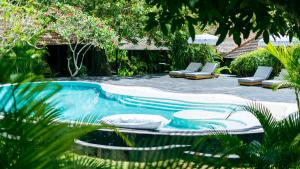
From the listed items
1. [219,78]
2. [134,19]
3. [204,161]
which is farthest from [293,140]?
[134,19]

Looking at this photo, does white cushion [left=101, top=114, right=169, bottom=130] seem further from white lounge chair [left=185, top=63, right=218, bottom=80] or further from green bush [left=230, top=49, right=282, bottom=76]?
green bush [left=230, top=49, right=282, bottom=76]

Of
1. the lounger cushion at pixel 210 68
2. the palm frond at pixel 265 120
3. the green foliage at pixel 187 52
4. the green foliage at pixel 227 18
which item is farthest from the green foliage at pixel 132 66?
the green foliage at pixel 227 18

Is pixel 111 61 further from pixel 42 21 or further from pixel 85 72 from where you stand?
pixel 42 21

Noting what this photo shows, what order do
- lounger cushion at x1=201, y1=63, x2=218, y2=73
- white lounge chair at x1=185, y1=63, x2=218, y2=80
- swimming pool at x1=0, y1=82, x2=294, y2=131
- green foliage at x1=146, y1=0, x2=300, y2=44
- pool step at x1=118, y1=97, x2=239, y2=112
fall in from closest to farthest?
1. green foliage at x1=146, y1=0, x2=300, y2=44
2. swimming pool at x1=0, y1=82, x2=294, y2=131
3. pool step at x1=118, y1=97, x2=239, y2=112
4. white lounge chair at x1=185, y1=63, x2=218, y2=80
5. lounger cushion at x1=201, y1=63, x2=218, y2=73

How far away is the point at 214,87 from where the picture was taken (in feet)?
64.5

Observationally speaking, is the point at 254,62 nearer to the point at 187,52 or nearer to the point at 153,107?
the point at 187,52

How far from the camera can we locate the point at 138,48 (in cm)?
2959

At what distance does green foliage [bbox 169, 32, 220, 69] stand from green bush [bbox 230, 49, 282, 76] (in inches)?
109

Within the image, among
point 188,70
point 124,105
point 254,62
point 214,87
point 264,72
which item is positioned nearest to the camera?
point 124,105

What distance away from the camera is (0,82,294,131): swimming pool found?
12.5 metres

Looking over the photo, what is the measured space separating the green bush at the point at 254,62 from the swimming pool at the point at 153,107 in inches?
286

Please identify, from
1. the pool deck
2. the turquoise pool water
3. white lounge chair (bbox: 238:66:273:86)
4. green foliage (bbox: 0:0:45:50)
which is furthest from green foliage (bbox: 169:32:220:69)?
green foliage (bbox: 0:0:45:50)

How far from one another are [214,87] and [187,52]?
7.33 metres

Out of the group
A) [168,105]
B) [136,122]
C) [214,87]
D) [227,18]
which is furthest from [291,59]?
[214,87]
